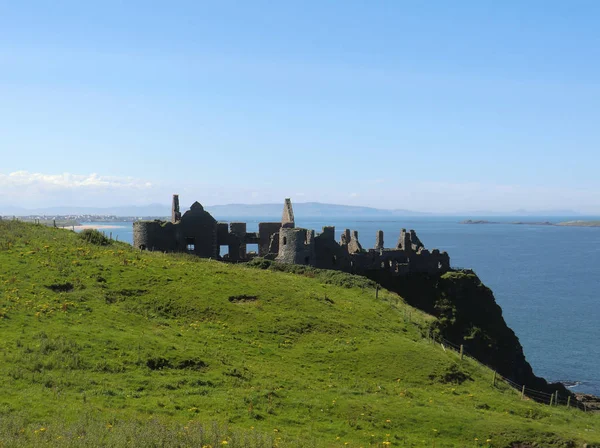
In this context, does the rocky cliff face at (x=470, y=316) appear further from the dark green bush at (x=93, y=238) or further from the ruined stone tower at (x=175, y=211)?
the dark green bush at (x=93, y=238)

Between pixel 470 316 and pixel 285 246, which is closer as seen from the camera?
pixel 470 316

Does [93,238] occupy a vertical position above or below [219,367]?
above

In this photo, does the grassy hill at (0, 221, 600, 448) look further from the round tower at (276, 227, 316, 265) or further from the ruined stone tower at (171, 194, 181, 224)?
the ruined stone tower at (171, 194, 181, 224)

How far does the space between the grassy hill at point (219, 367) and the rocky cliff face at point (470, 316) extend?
32.5 feet

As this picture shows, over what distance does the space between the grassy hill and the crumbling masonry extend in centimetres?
1021

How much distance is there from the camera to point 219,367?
29.2m

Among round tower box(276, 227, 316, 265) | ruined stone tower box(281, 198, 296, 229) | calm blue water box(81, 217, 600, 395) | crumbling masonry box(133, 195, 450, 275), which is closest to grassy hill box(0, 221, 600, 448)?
round tower box(276, 227, 316, 265)

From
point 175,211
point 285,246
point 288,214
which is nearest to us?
point 285,246

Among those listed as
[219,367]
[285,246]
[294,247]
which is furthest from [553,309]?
[219,367]

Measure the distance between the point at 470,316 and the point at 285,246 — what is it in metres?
18.9

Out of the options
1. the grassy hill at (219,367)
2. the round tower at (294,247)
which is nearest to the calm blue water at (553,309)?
the round tower at (294,247)

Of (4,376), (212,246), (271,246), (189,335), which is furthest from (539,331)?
(4,376)

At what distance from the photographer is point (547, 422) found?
29969mm

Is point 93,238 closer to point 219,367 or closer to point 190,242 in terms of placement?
point 190,242
